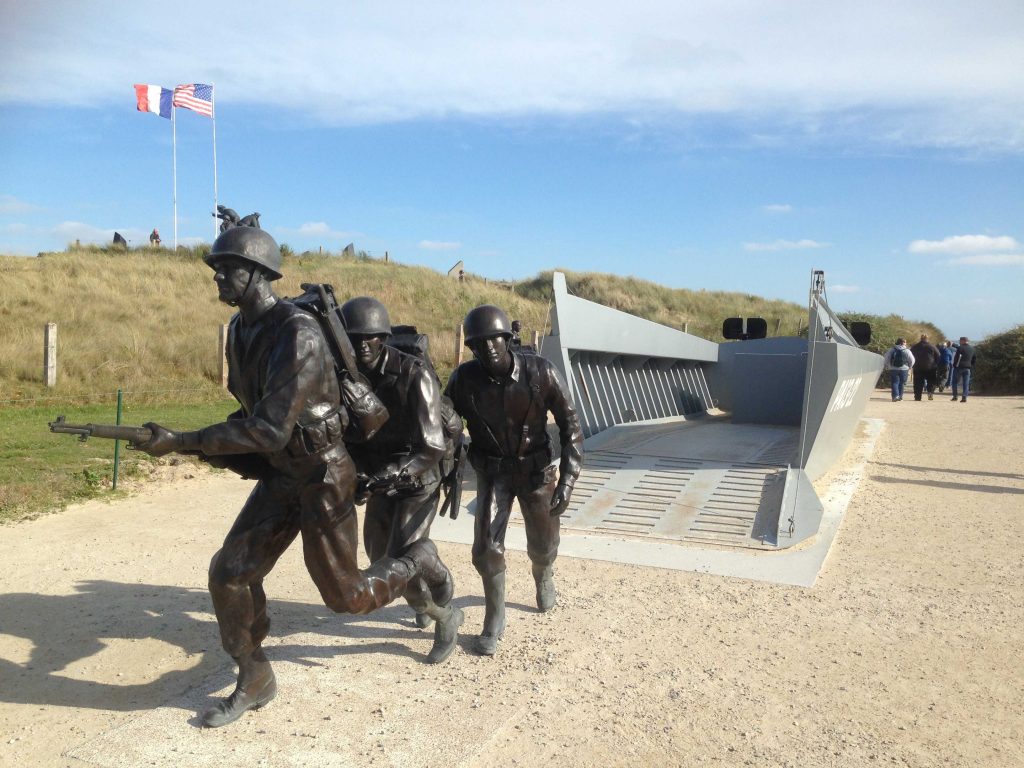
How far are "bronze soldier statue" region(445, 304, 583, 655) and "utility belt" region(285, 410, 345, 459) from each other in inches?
50.2

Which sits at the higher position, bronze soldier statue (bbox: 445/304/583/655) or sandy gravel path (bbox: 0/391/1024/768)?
bronze soldier statue (bbox: 445/304/583/655)

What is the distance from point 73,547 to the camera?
22.3 feet

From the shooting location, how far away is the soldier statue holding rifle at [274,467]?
3580mm

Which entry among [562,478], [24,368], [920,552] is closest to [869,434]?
[920,552]

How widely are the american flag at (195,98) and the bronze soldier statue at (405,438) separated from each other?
29.7 meters

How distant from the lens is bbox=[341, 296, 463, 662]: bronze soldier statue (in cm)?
433

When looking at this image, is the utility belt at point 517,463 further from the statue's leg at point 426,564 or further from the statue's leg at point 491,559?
the statue's leg at point 426,564

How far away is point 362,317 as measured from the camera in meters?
4.43

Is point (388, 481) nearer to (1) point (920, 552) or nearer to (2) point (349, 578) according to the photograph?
(2) point (349, 578)

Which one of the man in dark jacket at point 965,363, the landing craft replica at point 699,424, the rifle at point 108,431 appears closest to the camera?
the rifle at point 108,431

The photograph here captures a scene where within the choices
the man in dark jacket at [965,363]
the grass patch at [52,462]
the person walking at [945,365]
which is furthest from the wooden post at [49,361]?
the person walking at [945,365]

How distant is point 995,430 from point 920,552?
10280mm

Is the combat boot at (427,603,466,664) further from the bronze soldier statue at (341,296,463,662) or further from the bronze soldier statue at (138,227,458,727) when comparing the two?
the bronze soldier statue at (138,227,458,727)

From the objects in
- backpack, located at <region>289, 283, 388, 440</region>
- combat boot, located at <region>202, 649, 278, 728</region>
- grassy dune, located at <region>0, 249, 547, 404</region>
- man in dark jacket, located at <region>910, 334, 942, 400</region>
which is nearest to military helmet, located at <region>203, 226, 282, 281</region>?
backpack, located at <region>289, 283, 388, 440</region>
